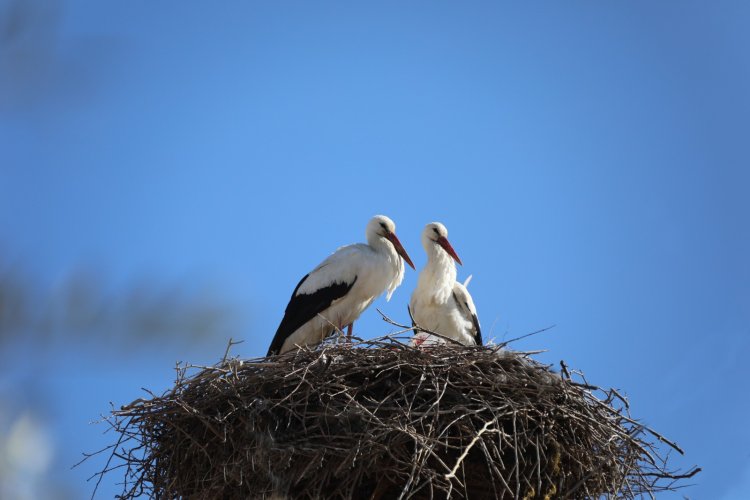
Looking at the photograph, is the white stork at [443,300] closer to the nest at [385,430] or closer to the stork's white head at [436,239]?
the stork's white head at [436,239]

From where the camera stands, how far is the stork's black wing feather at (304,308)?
709cm

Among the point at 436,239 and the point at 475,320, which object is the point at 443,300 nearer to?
the point at 475,320

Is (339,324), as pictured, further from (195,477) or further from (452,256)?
(195,477)

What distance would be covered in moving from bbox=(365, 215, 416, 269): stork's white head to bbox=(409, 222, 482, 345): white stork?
27 cm

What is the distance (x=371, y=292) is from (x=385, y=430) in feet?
8.05

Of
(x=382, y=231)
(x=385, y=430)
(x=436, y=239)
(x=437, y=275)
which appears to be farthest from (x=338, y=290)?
(x=385, y=430)

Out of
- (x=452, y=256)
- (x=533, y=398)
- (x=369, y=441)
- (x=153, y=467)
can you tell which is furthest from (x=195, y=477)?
(x=452, y=256)

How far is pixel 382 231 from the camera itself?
739 cm

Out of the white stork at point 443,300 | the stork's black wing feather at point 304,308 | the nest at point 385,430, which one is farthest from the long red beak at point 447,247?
the nest at point 385,430

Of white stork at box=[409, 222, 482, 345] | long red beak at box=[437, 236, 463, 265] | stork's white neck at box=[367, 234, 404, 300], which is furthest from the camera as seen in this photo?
long red beak at box=[437, 236, 463, 265]

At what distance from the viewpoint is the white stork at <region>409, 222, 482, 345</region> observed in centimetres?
736

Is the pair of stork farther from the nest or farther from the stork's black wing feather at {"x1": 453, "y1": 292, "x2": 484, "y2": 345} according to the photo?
the nest

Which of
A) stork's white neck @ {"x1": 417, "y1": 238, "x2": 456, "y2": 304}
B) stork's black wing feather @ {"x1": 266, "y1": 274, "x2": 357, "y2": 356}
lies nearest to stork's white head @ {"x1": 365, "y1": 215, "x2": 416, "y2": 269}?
stork's white neck @ {"x1": 417, "y1": 238, "x2": 456, "y2": 304}

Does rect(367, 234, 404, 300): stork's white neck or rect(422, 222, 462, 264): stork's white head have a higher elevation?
rect(422, 222, 462, 264): stork's white head
